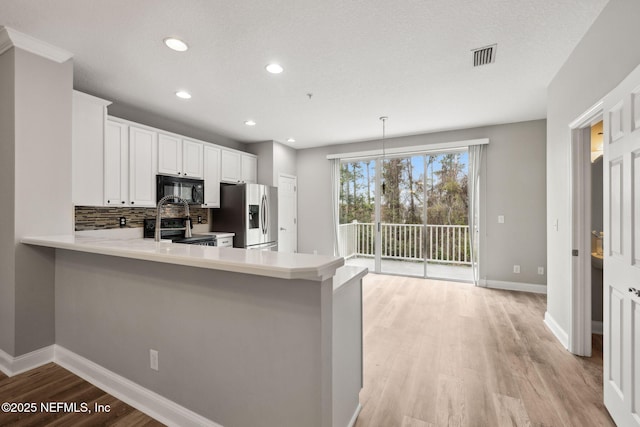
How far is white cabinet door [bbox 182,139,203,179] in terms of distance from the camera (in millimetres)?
4230

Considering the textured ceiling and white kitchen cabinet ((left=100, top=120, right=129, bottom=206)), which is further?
white kitchen cabinet ((left=100, top=120, right=129, bottom=206))

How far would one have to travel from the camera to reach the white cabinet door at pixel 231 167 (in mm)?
4918

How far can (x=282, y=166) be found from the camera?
19.4 feet

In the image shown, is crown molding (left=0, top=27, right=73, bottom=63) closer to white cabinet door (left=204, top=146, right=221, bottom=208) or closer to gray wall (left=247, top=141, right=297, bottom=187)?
white cabinet door (left=204, top=146, right=221, bottom=208)

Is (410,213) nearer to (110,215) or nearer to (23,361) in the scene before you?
(110,215)

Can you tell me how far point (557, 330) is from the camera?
282cm

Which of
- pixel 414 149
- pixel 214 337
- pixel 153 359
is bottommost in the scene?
pixel 153 359

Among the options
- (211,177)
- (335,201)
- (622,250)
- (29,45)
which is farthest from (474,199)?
(29,45)

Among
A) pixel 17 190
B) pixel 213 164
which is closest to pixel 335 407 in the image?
→ pixel 17 190

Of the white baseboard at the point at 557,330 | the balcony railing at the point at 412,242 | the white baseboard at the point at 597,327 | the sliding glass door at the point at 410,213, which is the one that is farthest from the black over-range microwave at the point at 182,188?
the white baseboard at the point at 597,327

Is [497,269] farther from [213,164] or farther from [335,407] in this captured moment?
[213,164]

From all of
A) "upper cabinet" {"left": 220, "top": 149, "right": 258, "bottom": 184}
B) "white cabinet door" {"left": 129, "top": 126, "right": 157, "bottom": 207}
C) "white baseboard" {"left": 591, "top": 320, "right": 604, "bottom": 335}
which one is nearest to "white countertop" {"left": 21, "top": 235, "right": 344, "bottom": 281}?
"white cabinet door" {"left": 129, "top": 126, "right": 157, "bottom": 207}

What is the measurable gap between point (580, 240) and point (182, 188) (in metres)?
4.67

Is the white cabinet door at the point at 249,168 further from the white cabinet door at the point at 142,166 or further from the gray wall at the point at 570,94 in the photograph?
the gray wall at the point at 570,94
